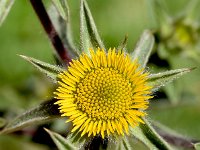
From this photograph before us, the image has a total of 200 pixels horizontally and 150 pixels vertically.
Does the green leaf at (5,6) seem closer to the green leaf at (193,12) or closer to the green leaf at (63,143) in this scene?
the green leaf at (63,143)

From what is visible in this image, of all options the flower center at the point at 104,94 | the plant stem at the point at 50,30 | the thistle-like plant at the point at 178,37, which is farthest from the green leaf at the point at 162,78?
the thistle-like plant at the point at 178,37

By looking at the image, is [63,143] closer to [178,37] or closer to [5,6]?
[5,6]

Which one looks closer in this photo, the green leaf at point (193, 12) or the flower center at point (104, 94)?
the flower center at point (104, 94)

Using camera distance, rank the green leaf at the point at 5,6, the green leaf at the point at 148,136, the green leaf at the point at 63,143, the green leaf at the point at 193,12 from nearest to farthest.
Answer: the green leaf at the point at 63,143
the green leaf at the point at 148,136
the green leaf at the point at 5,6
the green leaf at the point at 193,12

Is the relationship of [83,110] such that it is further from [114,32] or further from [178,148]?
[114,32]

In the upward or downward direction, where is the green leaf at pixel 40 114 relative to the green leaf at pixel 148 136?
downward

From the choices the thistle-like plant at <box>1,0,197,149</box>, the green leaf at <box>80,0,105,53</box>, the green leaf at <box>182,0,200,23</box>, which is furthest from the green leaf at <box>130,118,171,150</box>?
the green leaf at <box>182,0,200,23</box>

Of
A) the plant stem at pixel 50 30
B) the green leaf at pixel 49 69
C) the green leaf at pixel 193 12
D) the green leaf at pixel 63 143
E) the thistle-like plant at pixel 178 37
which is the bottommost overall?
the green leaf at pixel 63 143

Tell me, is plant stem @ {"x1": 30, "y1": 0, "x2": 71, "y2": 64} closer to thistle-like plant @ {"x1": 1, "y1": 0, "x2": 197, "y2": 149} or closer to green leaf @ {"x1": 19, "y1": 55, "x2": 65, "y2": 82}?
thistle-like plant @ {"x1": 1, "y1": 0, "x2": 197, "y2": 149}

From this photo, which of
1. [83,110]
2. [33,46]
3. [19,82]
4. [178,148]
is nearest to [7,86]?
[19,82]
